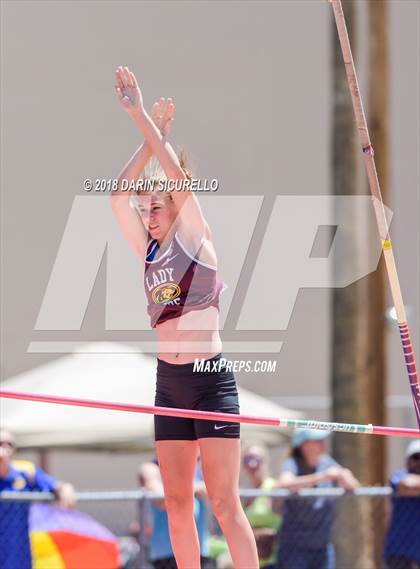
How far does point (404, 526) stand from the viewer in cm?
813

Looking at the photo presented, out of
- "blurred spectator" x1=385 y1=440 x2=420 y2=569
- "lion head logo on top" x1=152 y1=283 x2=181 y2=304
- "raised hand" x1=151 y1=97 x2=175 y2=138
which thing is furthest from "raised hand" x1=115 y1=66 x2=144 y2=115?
"blurred spectator" x1=385 y1=440 x2=420 y2=569

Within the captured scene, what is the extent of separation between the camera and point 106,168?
7859 mm

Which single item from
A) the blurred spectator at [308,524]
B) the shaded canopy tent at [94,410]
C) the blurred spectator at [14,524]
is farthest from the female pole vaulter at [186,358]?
the shaded canopy tent at [94,410]

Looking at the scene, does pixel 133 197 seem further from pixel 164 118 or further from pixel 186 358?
pixel 186 358

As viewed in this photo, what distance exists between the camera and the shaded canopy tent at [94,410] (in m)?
11.5

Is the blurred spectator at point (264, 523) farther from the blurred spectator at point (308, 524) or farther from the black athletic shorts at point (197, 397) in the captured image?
the black athletic shorts at point (197, 397)

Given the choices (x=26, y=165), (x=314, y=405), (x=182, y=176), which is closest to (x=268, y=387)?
(x=314, y=405)

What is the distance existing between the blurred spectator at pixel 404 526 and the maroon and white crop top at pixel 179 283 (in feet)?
11.2

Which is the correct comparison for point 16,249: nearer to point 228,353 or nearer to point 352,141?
point 228,353

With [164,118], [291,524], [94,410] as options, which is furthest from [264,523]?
[94,410]

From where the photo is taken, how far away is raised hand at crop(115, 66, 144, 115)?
205 inches

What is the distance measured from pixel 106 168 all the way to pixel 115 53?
864mm

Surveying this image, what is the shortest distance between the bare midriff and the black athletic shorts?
1.4 inches

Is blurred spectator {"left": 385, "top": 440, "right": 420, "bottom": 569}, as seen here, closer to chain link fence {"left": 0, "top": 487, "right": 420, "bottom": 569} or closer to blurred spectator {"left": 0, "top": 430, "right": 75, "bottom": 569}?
chain link fence {"left": 0, "top": 487, "right": 420, "bottom": 569}
